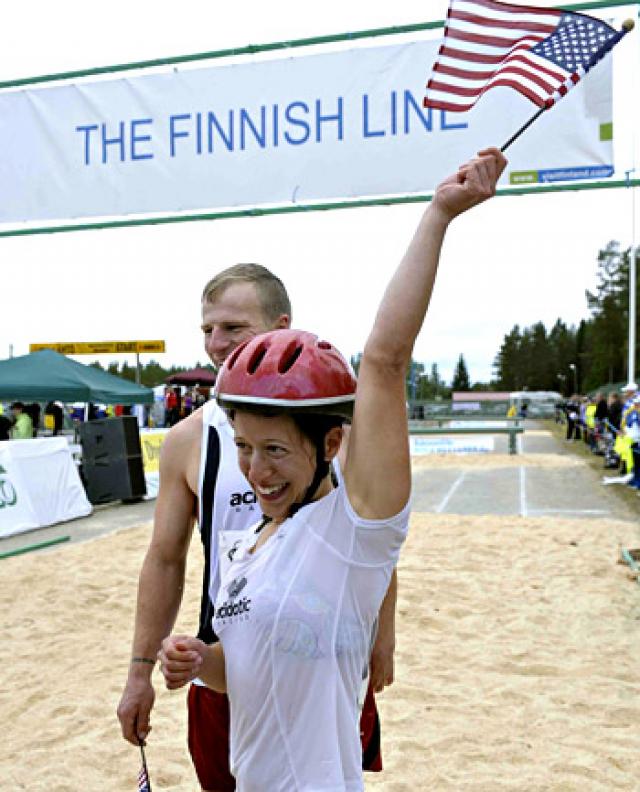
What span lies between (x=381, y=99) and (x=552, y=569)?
4.85m

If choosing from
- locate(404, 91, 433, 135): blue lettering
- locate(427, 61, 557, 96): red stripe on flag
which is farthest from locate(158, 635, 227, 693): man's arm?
locate(404, 91, 433, 135): blue lettering

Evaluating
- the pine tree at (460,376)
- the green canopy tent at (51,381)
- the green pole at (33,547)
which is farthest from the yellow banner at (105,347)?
the pine tree at (460,376)

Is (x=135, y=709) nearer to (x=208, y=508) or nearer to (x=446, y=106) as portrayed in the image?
(x=208, y=508)

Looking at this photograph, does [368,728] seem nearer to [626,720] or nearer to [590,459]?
[626,720]

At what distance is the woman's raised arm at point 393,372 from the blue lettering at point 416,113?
3455 millimetres

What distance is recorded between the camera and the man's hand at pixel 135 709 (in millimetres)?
1963

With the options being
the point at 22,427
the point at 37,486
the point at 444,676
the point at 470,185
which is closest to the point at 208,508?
the point at 470,185

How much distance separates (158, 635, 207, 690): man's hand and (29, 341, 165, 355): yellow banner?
2313 centimetres

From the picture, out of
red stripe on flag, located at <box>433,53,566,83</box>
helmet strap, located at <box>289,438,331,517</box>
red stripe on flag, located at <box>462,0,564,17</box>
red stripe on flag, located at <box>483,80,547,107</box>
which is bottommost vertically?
helmet strap, located at <box>289,438,331,517</box>

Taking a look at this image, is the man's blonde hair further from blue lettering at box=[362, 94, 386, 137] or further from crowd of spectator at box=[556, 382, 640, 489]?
crowd of spectator at box=[556, 382, 640, 489]

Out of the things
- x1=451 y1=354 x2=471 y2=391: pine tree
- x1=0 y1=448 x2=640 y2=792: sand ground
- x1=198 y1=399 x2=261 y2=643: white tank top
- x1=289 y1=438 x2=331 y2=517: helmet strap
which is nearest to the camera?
x1=289 y1=438 x2=331 y2=517: helmet strap

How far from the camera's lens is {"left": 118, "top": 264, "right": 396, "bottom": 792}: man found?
1918 mm

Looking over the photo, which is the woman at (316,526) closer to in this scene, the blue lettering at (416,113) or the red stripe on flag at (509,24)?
the red stripe on flag at (509,24)

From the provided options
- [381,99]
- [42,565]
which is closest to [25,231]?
[381,99]
